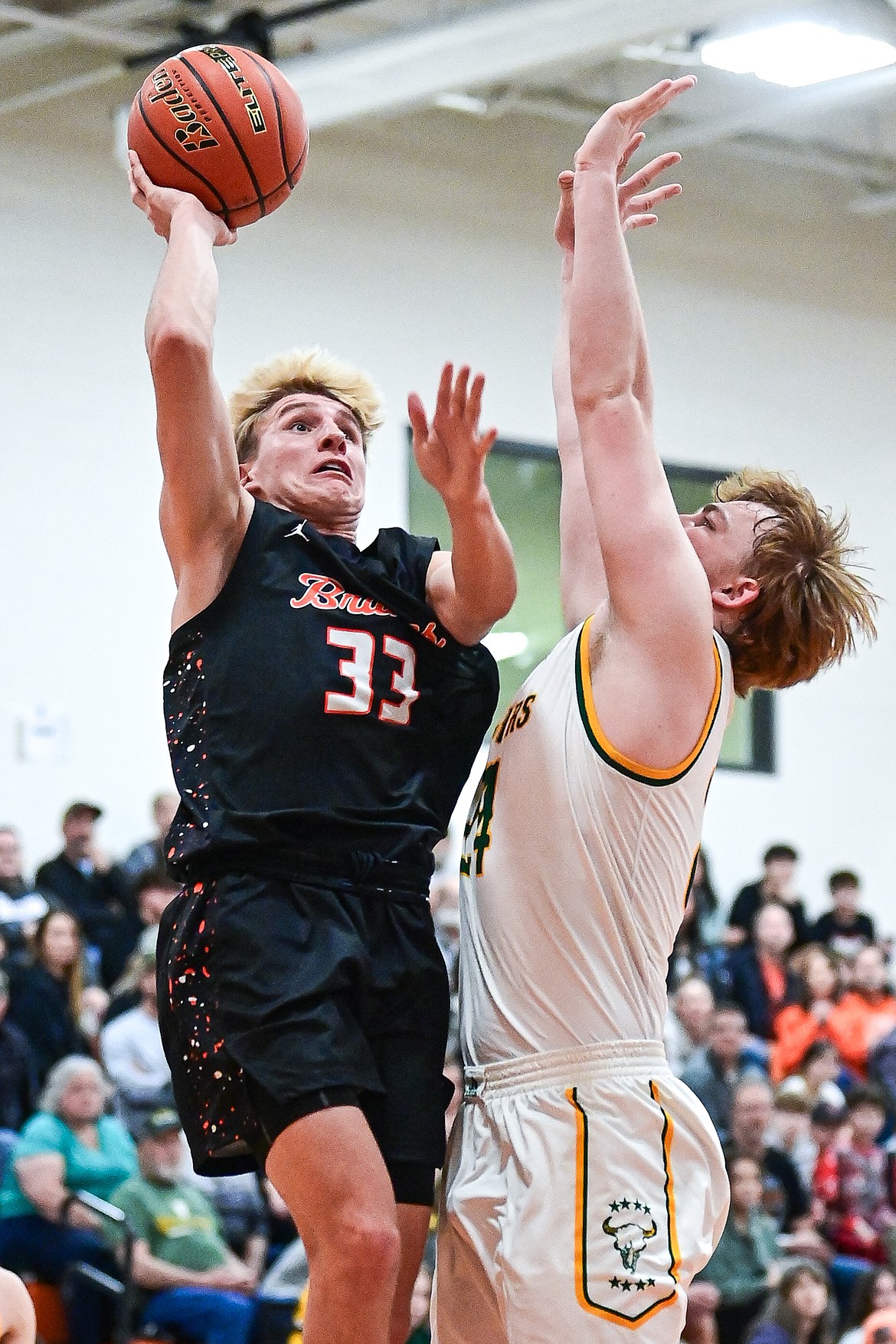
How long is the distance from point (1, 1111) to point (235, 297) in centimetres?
671

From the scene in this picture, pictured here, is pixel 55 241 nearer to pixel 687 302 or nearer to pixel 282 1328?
pixel 687 302

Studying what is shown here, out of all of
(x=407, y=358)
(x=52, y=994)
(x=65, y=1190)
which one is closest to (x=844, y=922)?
(x=407, y=358)

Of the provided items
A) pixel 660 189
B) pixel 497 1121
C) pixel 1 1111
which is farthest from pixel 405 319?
pixel 497 1121

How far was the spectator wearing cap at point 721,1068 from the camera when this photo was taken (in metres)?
10.9

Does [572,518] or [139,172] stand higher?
[139,172]

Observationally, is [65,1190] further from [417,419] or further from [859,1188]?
[417,419]

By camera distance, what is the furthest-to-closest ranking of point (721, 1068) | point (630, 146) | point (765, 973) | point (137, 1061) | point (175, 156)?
point (765, 973)
point (721, 1068)
point (137, 1061)
point (175, 156)
point (630, 146)

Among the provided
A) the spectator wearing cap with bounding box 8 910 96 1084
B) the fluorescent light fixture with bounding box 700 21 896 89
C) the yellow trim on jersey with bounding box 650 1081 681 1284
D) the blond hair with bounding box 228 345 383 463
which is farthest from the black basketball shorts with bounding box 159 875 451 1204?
the fluorescent light fixture with bounding box 700 21 896 89

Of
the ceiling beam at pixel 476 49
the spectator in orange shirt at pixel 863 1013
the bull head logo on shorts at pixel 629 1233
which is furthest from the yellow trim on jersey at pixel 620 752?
the spectator in orange shirt at pixel 863 1013

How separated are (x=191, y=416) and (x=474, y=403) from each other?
1.71ft

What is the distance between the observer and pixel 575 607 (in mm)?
4137

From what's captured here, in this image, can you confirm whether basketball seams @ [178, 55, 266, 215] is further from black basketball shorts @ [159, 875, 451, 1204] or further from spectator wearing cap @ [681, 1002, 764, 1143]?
spectator wearing cap @ [681, 1002, 764, 1143]

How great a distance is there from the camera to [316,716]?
360 centimetres

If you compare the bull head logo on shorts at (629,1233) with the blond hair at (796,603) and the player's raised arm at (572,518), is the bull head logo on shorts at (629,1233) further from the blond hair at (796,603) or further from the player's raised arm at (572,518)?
the player's raised arm at (572,518)
